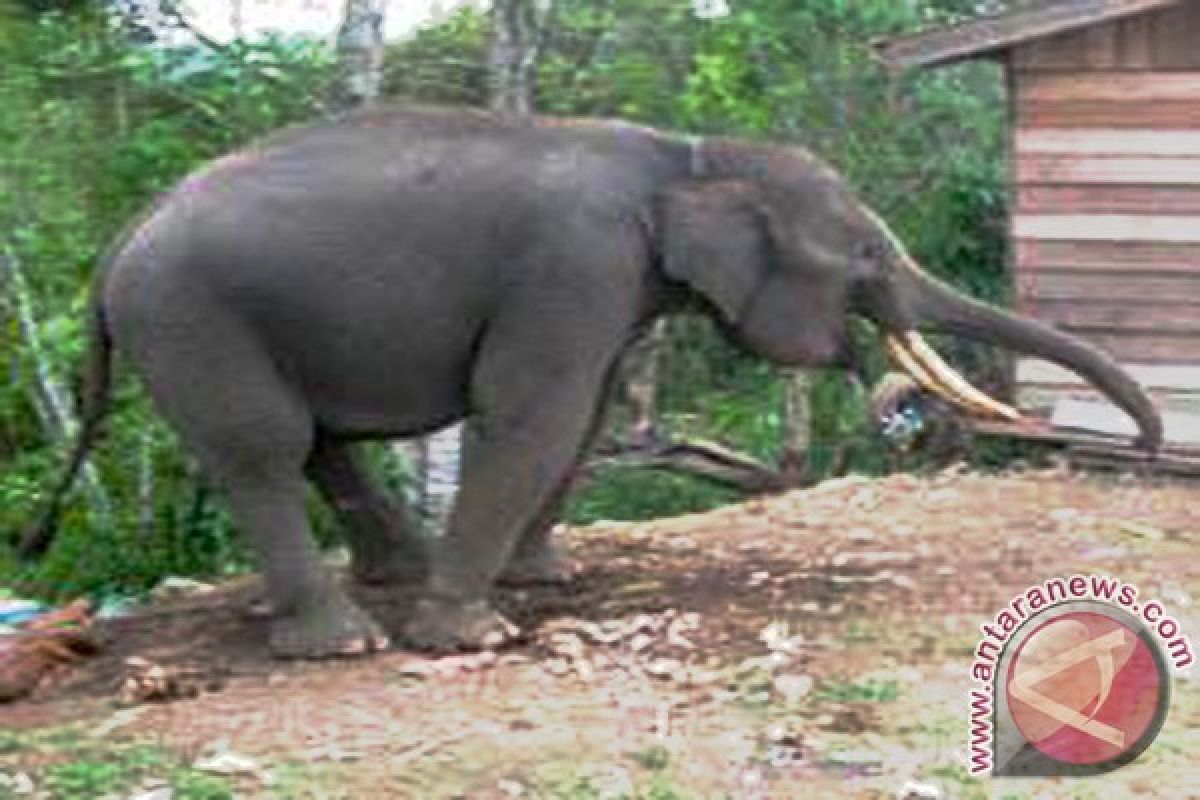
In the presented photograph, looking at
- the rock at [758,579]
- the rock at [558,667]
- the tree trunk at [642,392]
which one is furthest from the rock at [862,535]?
the tree trunk at [642,392]

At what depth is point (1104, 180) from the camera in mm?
10562

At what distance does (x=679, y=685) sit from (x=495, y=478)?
2.90 feet

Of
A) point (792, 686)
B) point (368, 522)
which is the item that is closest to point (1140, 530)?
point (792, 686)

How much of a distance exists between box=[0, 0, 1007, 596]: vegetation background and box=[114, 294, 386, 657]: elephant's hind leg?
218 centimetres

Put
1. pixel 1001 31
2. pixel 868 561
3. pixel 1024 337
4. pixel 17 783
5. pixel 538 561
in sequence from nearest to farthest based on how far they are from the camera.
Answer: pixel 17 783 < pixel 1024 337 < pixel 538 561 < pixel 868 561 < pixel 1001 31

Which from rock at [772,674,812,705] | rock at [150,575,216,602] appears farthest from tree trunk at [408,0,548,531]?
rock at [772,674,812,705]

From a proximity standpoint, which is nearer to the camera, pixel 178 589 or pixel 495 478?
pixel 495 478

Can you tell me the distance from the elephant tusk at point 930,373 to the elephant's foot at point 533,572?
134 cm

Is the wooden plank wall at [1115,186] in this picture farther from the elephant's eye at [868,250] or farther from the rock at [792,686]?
the rock at [792,686]

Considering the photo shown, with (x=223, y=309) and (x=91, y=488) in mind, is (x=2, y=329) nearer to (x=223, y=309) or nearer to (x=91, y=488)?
(x=91, y=488)

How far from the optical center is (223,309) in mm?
6641

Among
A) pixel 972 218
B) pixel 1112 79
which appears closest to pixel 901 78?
pixel 972 218

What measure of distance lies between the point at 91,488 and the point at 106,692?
3213 mm

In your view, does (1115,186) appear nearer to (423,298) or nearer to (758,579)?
(758,579)
